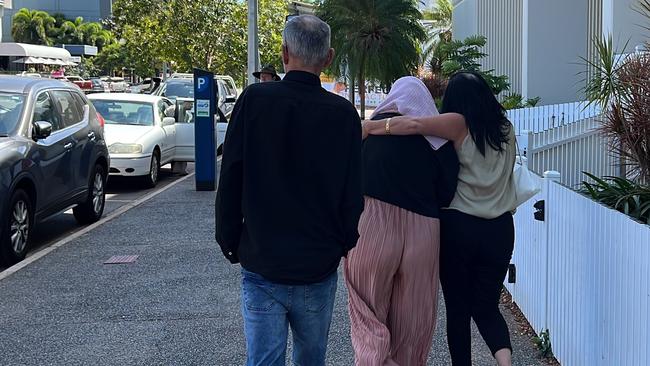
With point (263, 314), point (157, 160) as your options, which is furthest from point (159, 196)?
point (263, 314)

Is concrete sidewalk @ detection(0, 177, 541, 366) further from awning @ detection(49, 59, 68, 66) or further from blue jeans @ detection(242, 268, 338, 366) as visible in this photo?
awning @ detection(49, 59, 68, 66)

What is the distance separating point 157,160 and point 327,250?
11.3 metres

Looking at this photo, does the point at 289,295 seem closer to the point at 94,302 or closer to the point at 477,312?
the point at 477,312

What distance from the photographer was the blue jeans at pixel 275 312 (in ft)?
10.6

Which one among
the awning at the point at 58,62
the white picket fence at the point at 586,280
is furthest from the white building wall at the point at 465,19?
the awning at the point at 58,62

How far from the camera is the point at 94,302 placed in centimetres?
653

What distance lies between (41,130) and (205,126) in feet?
15.7

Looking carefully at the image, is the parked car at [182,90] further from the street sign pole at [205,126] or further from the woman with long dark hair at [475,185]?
the woman with long dark hair at [475,185]

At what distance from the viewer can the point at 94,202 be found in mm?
10297

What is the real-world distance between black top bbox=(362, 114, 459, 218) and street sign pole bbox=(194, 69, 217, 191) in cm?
899

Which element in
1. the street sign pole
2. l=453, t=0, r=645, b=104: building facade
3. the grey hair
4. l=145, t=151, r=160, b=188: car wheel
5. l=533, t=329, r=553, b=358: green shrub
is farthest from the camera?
l=453, t=0, r=645, b=104: building facade

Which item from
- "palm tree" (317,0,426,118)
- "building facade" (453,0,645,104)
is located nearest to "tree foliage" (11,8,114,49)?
"palm tree" (317,0,426,118)

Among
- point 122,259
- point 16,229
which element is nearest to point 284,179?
point 122,259

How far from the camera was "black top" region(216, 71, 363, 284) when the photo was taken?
10.3ft
